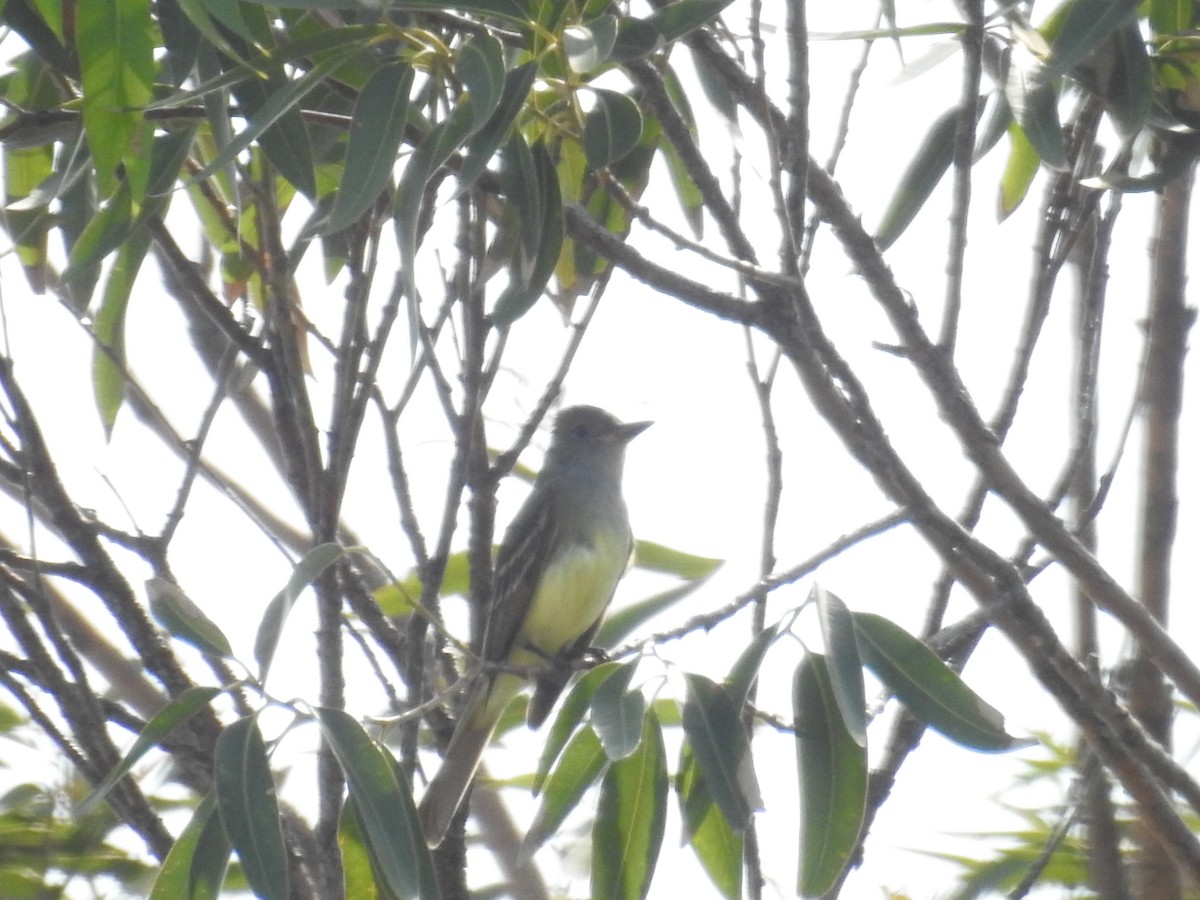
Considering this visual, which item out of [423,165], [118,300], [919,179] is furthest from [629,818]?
[118,300]

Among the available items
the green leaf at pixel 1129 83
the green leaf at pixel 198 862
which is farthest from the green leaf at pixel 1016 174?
the green leaf at pixel 198 862

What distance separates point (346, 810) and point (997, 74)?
1.57 metres

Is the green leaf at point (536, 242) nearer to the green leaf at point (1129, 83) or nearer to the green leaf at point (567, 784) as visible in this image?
the green leaf at point (567, 784)

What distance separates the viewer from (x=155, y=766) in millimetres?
3412

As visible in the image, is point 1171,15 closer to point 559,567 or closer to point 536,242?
point 536,242

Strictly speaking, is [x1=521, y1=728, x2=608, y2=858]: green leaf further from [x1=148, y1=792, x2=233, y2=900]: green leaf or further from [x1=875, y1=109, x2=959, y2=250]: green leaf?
[x1=875, y1=109, x2=959, y2=250]: green leaf

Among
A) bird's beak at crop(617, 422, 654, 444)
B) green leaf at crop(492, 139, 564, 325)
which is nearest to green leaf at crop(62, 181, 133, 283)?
green leaf at crop(492, 139, 564, 325)

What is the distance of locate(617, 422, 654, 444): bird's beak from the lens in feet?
15.6

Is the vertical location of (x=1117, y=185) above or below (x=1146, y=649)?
above

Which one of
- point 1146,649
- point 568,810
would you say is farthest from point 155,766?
point 1146,649

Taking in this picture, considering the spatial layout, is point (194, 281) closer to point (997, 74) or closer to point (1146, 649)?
point (997, 74)

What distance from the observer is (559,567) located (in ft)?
13.9

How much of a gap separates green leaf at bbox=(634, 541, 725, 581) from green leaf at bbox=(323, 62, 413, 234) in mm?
1473

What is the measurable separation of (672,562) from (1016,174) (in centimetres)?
116
